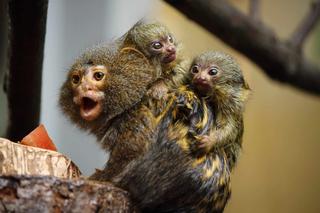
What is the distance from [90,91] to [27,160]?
13.8 inches

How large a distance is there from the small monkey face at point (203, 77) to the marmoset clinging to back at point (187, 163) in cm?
5

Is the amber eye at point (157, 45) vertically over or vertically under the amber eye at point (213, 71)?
over

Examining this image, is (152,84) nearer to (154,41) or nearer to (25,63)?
(154,41)

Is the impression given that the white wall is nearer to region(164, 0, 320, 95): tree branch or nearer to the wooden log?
the wooden log

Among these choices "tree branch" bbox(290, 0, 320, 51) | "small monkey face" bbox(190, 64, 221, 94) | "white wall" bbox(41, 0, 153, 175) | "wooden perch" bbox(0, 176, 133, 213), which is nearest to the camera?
"wooden perch" bbox(0, 176, 133, 213)

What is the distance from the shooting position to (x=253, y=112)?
15.5 ft

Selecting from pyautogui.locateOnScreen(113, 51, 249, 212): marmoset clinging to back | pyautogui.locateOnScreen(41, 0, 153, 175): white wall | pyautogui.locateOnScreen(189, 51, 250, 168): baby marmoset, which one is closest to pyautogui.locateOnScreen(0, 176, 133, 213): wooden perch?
pyautogui.locateOnScreen(113, 51, 249, 212): marmoset clinging to back

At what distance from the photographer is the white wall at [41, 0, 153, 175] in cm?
390

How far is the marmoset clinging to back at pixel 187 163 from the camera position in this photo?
2525 millimetres

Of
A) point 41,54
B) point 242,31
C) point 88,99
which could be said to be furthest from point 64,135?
point 242,31

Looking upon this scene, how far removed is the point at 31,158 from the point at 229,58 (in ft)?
2.98

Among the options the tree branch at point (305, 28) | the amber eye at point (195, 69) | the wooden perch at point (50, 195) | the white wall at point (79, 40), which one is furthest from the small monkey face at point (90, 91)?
the white wall at point (79, 40)

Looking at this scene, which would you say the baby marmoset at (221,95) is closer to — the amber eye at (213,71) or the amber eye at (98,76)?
the amber eye at (213,71)

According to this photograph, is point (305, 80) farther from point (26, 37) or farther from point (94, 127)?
point (26, 37)
